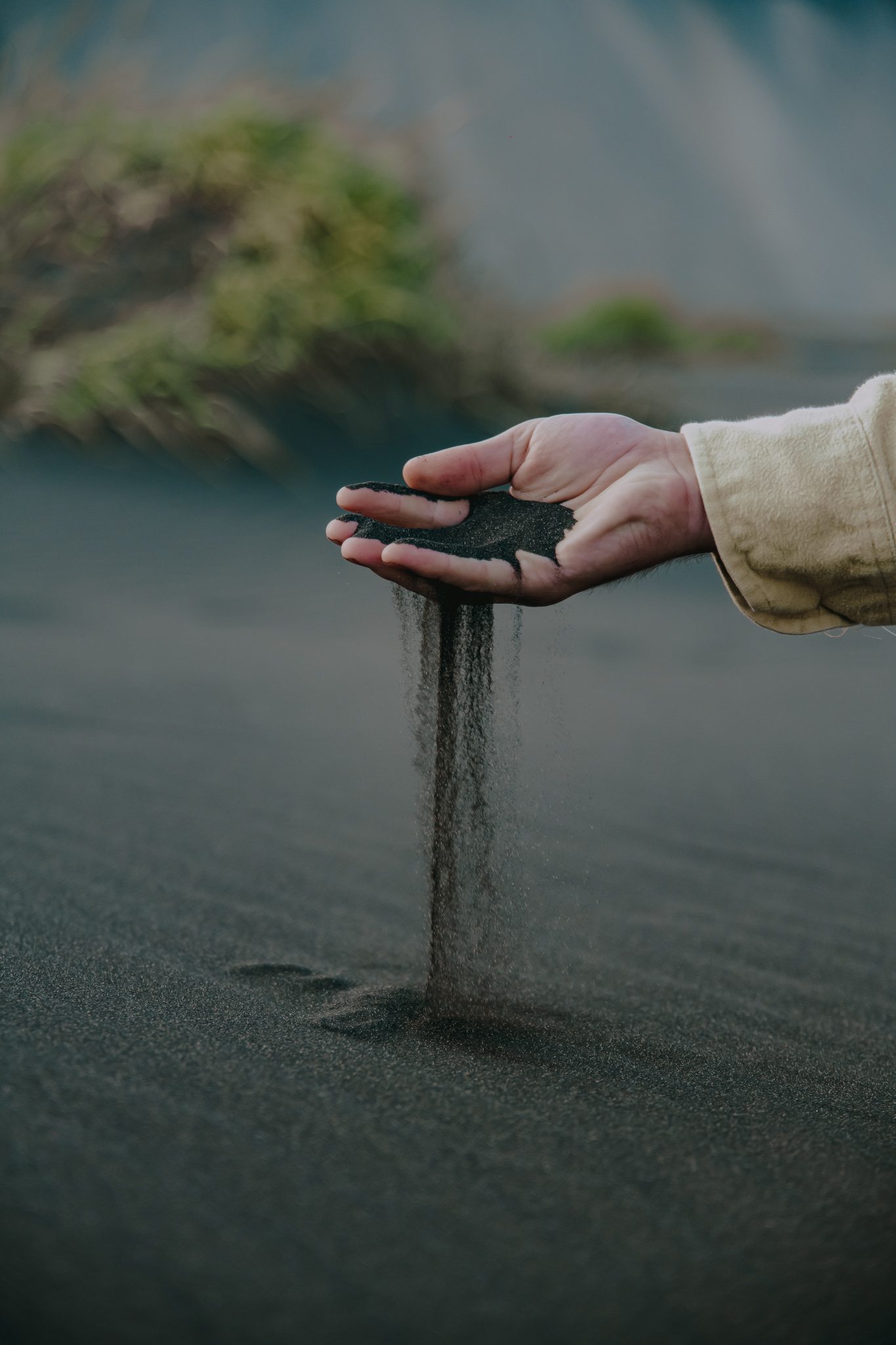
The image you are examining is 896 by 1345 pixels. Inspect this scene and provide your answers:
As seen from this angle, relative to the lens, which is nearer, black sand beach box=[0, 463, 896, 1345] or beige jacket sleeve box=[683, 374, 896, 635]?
black sand beach box=[0, 463, 896, 1345]

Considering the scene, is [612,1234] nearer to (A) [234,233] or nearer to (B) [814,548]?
(B) [814,548]

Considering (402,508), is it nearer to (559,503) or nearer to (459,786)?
(559,503)

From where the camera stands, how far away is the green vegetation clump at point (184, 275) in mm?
5070

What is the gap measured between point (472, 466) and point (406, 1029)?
790mm

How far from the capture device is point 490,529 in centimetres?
163

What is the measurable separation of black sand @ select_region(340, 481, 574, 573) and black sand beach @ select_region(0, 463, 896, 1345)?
0.60 m

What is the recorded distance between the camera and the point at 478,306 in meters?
6.22

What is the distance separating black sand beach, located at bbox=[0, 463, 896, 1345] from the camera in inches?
36.5

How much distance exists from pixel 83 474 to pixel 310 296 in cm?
136

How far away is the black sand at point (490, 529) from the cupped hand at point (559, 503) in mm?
12

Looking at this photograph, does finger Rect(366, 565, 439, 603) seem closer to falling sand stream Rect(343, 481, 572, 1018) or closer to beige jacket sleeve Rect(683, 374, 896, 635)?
falling sand stream Rect(343, 481, 572, 1018)

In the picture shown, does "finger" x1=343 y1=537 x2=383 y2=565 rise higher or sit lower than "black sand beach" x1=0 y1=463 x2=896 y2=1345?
higher

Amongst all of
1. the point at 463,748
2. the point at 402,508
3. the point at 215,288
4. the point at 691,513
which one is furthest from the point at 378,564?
the point at 215,288

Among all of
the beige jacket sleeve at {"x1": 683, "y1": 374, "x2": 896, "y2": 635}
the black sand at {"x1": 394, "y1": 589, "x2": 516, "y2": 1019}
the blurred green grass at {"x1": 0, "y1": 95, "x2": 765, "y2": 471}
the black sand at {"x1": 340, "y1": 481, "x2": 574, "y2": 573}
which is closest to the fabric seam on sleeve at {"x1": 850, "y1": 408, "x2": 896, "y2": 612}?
the beige jacket sleeve at {"x1": 683, "y1": 374, "x2": 896, "y2": 635}
